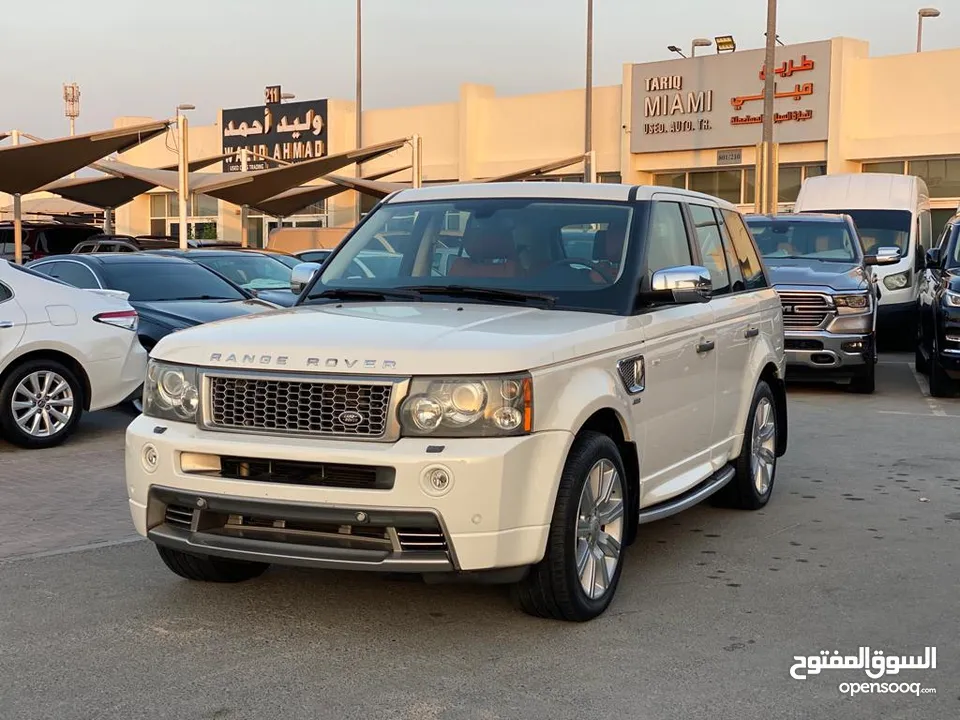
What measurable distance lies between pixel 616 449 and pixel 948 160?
30467 mm

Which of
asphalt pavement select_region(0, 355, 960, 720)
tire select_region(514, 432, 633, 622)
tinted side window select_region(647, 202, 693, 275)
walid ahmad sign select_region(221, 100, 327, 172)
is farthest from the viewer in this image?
walid ahmad sign select_region(221, 100, 327, 172)

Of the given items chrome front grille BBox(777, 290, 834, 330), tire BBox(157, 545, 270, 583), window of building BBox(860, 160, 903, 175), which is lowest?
tire BBox(157, 545, 270, 583)

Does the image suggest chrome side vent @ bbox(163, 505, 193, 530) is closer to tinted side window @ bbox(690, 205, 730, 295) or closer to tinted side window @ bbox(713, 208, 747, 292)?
tinted side window @ bbox(690, 205, 730, 295)

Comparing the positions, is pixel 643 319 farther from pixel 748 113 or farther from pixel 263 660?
pixel 748 113

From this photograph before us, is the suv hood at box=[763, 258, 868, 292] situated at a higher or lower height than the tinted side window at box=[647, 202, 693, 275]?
lower

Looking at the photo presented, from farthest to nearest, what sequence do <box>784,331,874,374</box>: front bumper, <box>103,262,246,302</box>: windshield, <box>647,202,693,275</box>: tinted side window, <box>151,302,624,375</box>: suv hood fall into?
1. <box>784,331,874,374</box>: front bumper
2. <box>103,262,246,302</box>: windshield
3. <box>647,202,693,275</box>: tinted side window
4. <box>151,302,624,375</box>: suv hood

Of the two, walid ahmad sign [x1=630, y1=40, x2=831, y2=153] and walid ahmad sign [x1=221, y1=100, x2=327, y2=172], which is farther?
walid ahmad sign [x1=221, y1=100, x2=327, y2=172]

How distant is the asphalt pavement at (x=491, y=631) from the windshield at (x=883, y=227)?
12.6 m

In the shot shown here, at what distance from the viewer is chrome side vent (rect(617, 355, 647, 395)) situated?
209 inches

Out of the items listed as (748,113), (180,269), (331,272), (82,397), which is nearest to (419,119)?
(748,113)

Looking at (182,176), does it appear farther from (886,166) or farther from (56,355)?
(886,166)

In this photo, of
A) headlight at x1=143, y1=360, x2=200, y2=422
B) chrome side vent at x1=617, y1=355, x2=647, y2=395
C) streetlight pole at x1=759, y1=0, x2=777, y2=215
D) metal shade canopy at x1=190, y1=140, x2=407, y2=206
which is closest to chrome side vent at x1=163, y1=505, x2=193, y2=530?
headlight at x1=143, y1=360, x2=200, y2=422

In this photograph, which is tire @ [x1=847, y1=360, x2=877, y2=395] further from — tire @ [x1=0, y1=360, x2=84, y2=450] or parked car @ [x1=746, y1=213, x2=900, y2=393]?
tire @ [x1=0, y1=360, x2=84, y2=450]

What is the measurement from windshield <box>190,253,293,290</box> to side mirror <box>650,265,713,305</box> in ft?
30.9
